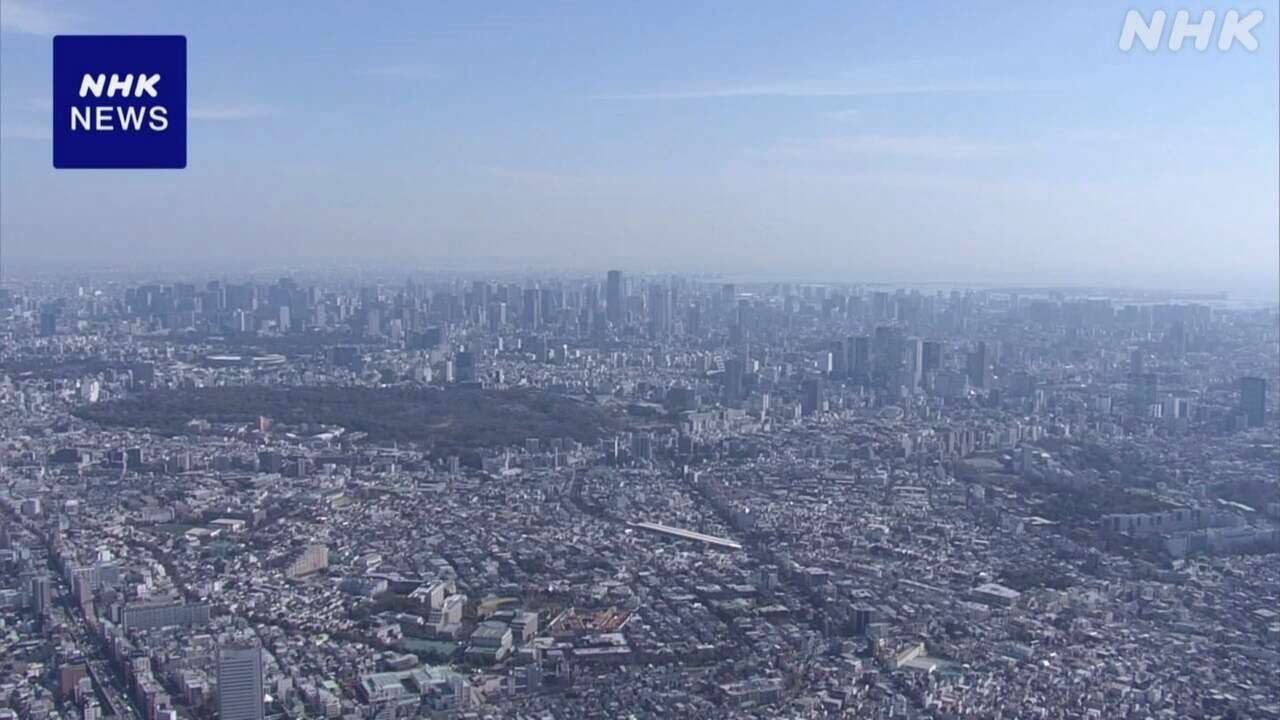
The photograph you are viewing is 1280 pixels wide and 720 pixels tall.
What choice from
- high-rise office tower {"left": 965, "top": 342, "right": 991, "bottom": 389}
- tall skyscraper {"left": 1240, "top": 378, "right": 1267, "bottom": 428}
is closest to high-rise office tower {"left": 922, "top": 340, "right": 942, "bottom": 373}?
high-rise office tower {"left": 965, "top": 342, "right": 991, "bottom": 389}

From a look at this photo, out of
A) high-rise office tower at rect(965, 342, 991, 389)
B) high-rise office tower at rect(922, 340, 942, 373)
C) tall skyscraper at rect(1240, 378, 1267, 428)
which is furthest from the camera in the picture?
high-rise office tower at rect(922, 340, 942, 373)

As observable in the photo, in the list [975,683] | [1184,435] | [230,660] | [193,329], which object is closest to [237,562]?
[230,660]

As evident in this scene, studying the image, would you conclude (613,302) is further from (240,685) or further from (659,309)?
(240,685)

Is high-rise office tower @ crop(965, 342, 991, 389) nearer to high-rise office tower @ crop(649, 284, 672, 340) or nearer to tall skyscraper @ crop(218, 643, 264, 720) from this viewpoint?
high-rise office tower @ crop(649, 284, 672, 340)

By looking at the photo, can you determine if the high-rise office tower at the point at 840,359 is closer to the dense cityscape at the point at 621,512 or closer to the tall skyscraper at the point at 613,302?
the dense cityscape at the point at 621,512

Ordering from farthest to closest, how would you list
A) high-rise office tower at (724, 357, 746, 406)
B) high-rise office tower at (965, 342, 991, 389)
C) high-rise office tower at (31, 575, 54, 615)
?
1. high-rise office tower at (965, 342, 991, 389)
2. high-rise office tower at (724, 357, 746, 406)
3. high-rise office tower at (31, 575, 54, 615)

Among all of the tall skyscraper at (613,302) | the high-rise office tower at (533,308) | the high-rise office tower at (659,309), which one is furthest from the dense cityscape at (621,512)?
the tall skyscraper at (613,302)

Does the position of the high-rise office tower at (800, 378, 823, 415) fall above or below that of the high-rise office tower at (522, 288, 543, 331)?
below
